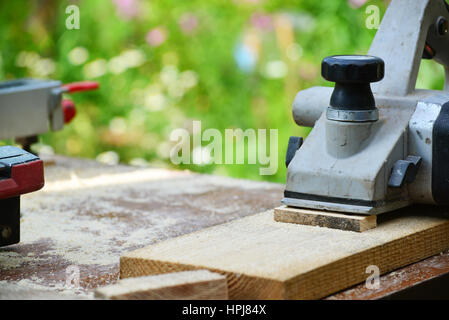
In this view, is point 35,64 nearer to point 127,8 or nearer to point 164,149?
point 127,8

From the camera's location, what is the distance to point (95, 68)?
3791 millimetres

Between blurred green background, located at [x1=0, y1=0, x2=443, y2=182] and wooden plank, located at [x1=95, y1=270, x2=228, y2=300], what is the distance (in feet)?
7.80

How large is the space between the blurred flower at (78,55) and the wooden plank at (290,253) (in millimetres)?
2676

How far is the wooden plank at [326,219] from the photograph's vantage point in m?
1.24

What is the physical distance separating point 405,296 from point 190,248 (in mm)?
314

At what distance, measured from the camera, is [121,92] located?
3721mm

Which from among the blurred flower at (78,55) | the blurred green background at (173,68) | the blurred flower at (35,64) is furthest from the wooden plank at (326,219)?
the blurred flower at (35,64)

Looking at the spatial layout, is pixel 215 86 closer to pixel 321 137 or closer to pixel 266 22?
pixel 266 22

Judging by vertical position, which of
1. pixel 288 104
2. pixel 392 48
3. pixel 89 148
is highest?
pixel 392 48

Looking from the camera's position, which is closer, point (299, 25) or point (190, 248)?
point (190, 248)

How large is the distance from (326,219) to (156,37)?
275 cm

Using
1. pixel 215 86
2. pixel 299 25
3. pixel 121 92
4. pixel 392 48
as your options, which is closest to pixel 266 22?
pixel 299 25

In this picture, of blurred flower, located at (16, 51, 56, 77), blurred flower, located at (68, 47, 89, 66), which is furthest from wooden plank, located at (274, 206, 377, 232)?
blurred flower, located at (16, 51, 56, 77)
